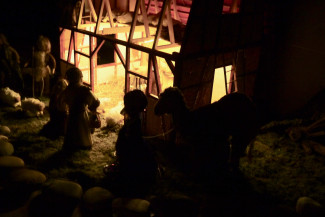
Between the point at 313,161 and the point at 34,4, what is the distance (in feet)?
37.8

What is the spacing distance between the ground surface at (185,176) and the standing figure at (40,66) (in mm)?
1799

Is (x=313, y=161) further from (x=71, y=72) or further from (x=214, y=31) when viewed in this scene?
(x=71, y=72)

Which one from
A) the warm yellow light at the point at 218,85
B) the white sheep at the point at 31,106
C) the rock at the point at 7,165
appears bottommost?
the rock at the point at 7,165

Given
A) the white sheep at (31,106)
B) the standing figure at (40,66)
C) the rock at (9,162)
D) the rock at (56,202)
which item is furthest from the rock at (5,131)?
the rock at (56,202)

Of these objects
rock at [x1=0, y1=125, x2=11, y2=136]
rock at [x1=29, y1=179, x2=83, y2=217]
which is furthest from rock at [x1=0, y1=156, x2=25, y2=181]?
rock at [x1=0, y1=125, x2=11, y2=136]

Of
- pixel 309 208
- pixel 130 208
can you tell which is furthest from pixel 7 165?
pixel 309 208

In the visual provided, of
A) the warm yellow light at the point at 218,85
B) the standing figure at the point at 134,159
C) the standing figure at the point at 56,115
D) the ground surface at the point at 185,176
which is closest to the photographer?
the standing figure at the point at 134,159

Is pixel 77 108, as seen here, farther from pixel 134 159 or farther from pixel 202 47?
pixel 202 47

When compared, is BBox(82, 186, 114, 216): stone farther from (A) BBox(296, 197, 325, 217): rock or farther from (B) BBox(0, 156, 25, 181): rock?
(A) BBox(296, 197, 325, 217): rock

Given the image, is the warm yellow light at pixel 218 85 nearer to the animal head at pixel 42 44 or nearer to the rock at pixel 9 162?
the animal head at pixel 42 44

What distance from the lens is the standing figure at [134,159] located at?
6.26 m

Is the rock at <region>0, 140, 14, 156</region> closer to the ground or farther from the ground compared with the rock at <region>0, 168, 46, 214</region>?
farther from the ground

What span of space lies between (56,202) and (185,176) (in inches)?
110

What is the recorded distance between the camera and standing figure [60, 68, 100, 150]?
763cm
